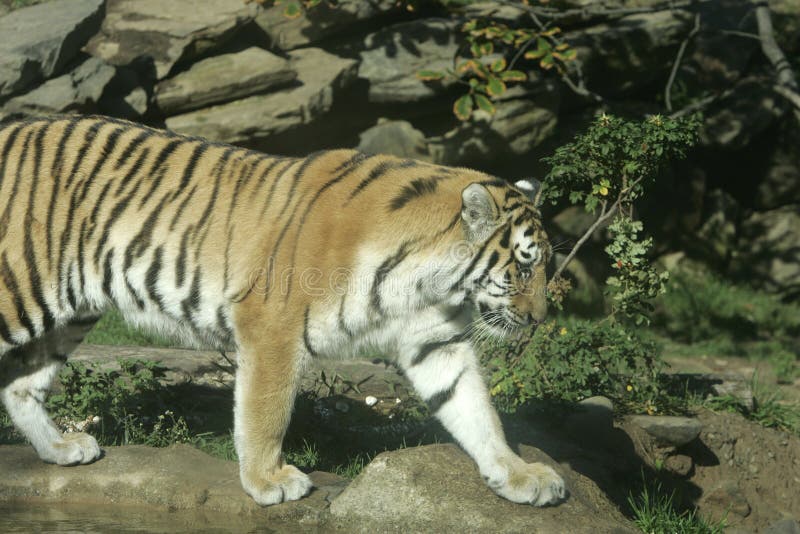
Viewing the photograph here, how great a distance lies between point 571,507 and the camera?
13.2ft

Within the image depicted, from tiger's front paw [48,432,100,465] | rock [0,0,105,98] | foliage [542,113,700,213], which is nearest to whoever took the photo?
tiger's front paw [48,432,100,465]

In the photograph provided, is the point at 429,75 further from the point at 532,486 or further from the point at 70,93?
the point at 532,486

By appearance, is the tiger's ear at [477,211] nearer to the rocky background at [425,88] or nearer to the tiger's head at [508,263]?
the tiger's head at [508,263]

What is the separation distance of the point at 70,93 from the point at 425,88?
2.85 meters

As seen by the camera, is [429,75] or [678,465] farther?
[429,75]

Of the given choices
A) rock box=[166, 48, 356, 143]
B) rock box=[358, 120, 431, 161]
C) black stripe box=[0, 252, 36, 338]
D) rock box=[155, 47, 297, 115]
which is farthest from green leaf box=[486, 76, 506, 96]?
black stripe box=[0, 252, 36, 338]

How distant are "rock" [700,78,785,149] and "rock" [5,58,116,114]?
570 cm

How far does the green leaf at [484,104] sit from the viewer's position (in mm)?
7773

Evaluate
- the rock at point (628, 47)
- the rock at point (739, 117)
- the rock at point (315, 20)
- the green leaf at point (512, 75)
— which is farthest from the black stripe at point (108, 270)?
the rock at point (739, 117)

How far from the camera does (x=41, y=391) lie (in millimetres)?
4645

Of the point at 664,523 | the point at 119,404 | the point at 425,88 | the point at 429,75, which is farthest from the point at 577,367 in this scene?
the point at 425,88

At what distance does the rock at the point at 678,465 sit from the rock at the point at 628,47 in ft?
14.4

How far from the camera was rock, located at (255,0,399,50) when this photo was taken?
831 centimetres

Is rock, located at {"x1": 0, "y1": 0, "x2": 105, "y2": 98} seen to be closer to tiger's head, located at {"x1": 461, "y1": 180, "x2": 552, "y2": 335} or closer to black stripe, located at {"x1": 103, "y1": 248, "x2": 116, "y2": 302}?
black stripe, located at {"x1": 103, "y1": 248, "x2": 116, "y2": 302}
